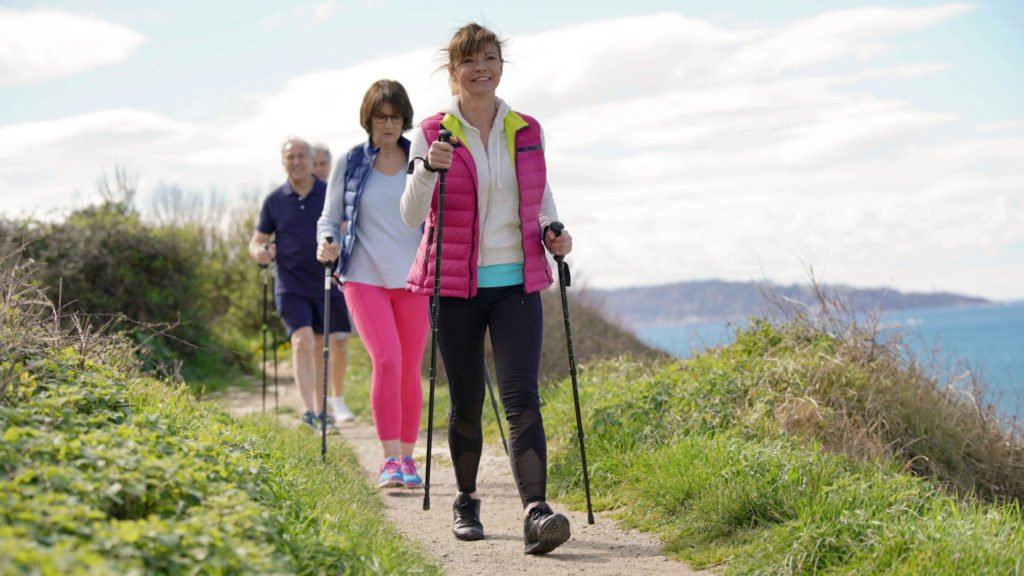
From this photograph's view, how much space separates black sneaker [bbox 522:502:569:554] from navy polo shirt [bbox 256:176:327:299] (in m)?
4.67

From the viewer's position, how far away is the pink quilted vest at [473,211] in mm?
4941

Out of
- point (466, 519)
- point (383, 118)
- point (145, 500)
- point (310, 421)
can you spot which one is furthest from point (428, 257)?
point (310, 421)

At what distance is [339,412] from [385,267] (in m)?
3.89

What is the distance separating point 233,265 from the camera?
1952 cm

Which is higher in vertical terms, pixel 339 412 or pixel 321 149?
pixel 321 149

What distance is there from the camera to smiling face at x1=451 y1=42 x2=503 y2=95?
16.2 ft

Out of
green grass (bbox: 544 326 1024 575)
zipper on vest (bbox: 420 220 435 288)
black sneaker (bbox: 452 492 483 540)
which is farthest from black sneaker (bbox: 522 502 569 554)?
zipper on vest (bbox: 420 220 435 288)

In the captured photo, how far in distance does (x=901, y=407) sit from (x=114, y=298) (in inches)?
416

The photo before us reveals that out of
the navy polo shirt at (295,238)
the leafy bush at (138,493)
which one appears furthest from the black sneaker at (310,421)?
the leafy bush at (138,493)

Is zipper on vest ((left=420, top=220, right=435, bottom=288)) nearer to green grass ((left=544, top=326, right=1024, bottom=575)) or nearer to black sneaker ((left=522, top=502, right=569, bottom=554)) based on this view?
black sneaker ((left=522, top=502, right=569, bottom=554))

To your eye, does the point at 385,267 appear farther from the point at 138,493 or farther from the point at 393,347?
the point at 138,493

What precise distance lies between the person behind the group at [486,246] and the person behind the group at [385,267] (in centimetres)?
140

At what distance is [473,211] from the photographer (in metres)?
5.00

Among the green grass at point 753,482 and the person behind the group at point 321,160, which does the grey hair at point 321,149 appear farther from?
the green grass at point 753,482
